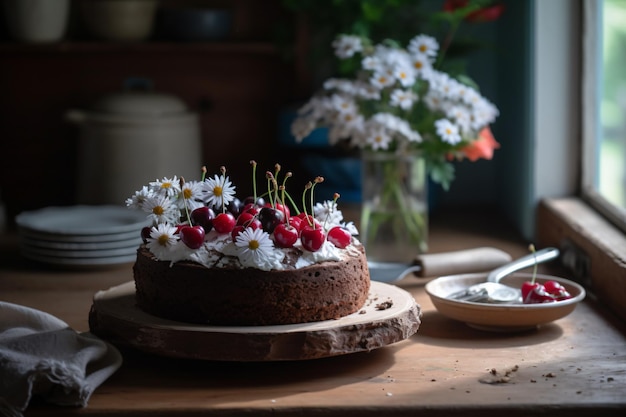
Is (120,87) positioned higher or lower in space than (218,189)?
higher

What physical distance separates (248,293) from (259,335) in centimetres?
5

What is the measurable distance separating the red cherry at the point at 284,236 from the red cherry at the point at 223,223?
0.06 metres

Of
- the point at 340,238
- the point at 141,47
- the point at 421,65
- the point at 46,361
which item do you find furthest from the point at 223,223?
the point at 141,47

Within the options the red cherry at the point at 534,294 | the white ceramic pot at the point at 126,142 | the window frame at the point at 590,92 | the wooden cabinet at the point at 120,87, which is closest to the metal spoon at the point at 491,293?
the red cherry at the point at 534,294

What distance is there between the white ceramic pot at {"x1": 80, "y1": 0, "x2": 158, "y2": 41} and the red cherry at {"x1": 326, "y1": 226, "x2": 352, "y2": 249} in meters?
1.28

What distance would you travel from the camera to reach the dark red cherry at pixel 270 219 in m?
1.30

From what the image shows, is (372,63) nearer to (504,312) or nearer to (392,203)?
(392,203)

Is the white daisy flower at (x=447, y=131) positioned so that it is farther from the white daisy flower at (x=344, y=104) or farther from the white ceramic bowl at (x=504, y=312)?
the white ceramic bowl at (x=504, y=312)

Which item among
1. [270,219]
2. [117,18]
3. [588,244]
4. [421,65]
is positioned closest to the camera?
[270,219]

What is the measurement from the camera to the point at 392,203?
1.87 metres

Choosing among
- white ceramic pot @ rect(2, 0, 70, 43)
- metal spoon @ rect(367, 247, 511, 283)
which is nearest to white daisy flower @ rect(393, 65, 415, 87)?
metal spoon @ rect(367, 247, 511, 283)

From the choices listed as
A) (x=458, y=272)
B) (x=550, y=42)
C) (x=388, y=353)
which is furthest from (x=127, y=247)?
(x=550, y=42)

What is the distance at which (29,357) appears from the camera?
1.23m

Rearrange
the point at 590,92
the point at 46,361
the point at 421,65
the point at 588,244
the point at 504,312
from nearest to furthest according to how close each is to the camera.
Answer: the point at 46,361 → the point at 504,312 → the point at 588,244 → the point at 421,65 → the point at 590,92
